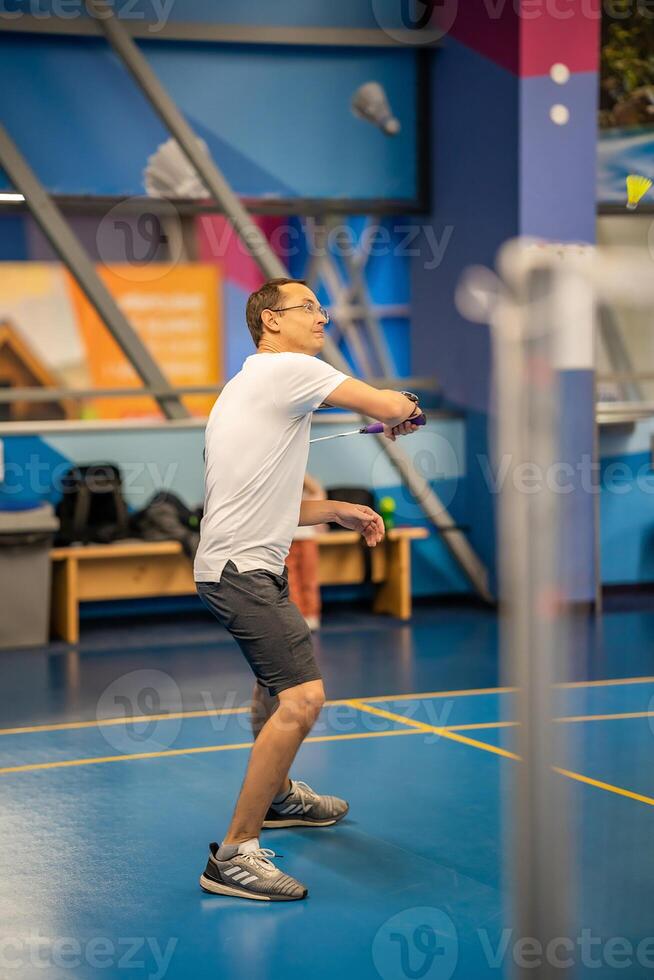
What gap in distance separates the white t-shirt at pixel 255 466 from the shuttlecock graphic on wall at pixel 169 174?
6.37m

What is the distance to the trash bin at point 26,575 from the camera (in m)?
8.78

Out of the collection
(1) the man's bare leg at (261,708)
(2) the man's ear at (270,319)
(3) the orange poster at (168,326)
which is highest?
(3) the orange poster at (168,326)

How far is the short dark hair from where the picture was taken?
4520 millimetres

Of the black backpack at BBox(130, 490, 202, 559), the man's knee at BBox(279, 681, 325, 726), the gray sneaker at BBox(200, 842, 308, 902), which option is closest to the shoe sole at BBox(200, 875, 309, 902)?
the gray sneaker at BBox(200, 842, 308, 902)

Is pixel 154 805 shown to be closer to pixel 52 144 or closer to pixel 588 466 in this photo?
pixel 588 466

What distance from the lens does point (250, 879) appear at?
4285 mm

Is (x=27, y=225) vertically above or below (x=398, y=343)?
above

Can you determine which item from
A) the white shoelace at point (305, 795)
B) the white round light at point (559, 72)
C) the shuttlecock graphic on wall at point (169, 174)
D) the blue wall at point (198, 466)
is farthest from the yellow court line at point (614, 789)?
the shuttlecock graphic on wall at point (169, 174)

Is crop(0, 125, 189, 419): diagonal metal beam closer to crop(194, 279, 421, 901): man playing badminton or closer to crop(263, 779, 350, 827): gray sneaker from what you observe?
crop(263, 779, 350, 827): gray sneaker

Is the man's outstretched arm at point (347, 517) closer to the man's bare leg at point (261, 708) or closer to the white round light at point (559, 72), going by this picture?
the man's bare leg at point (261, 708)

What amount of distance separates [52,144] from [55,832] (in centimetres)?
658

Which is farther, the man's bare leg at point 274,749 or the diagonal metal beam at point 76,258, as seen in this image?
the diagonal metal beam at point 76,258

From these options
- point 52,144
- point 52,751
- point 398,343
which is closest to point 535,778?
point 52,751

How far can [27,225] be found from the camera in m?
11.4
